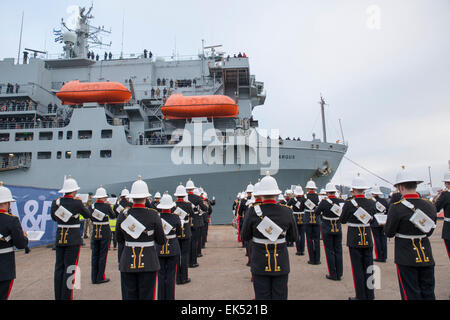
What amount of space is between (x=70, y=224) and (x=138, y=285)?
6.93ft

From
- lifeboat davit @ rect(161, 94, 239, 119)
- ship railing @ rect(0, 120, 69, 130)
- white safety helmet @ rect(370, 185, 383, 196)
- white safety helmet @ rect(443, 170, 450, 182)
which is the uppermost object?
lifeboat davit @ rect(161, 94, 239, 119)

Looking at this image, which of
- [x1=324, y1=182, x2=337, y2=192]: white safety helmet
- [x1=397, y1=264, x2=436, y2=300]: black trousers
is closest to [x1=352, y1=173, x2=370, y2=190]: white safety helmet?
[x1=324, y1=182, x2=337, y2=192]: white safety helmet

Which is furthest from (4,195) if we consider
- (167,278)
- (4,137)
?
(4,137)

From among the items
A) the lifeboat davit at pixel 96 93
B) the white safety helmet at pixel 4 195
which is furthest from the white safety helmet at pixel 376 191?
the lifeboat davit at pixel 96 93

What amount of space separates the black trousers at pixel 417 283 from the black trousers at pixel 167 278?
316cm

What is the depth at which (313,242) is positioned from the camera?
6836mm

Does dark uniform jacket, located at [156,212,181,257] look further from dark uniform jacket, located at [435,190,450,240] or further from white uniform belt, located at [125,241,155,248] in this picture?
dark uniform jacket, located at [435,190,450,240]

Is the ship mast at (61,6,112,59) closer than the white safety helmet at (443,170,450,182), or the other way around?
the white safety helmet at (443,170,450,182)

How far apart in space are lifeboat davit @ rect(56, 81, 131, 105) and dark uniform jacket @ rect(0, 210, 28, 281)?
1534 centimetres

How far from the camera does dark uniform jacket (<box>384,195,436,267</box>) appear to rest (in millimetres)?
3189

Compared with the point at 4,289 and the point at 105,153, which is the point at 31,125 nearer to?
the point at 105,153

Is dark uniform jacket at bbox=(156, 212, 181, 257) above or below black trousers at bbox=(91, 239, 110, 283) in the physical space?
above

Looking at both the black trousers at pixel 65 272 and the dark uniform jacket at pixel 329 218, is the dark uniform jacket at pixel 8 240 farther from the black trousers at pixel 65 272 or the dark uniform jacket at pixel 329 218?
the dark uniform jacket at pixel 329 218
